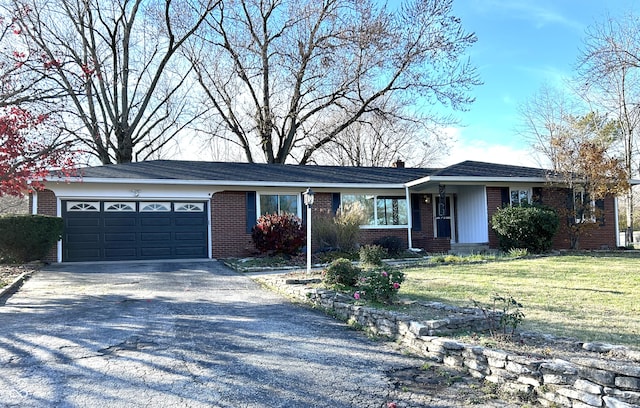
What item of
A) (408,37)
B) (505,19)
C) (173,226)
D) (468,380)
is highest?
(408,37)

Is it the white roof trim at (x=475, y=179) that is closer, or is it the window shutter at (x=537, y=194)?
the white roof trim at (x=475, y=179)

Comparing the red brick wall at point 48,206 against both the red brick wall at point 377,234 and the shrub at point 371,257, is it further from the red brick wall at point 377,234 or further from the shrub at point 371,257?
the red brick wall at point 377,234

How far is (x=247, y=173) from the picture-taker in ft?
55.1

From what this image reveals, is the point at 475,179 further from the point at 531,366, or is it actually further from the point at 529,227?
the point at 531,366

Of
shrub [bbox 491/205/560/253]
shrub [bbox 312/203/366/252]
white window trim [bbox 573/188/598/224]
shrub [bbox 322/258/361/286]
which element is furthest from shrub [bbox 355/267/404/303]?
white window trim [bbox 573/188/598/224]

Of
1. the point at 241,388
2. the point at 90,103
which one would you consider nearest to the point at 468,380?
the point at 241,388

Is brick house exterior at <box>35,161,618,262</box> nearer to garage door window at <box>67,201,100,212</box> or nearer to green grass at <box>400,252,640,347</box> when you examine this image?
garage door window at <box>67,201,100,212</box>

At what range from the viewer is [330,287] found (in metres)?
8.24

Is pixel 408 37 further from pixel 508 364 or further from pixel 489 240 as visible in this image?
pixel 508 364

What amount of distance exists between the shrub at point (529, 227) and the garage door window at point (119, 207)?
11.6 m

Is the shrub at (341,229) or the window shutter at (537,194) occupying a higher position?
the window shutter at (537,194)

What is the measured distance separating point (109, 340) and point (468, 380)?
3859 millimetres

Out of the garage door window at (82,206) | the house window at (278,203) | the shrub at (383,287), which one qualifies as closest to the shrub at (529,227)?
the house window at (278,203)

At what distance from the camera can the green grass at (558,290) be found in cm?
533
